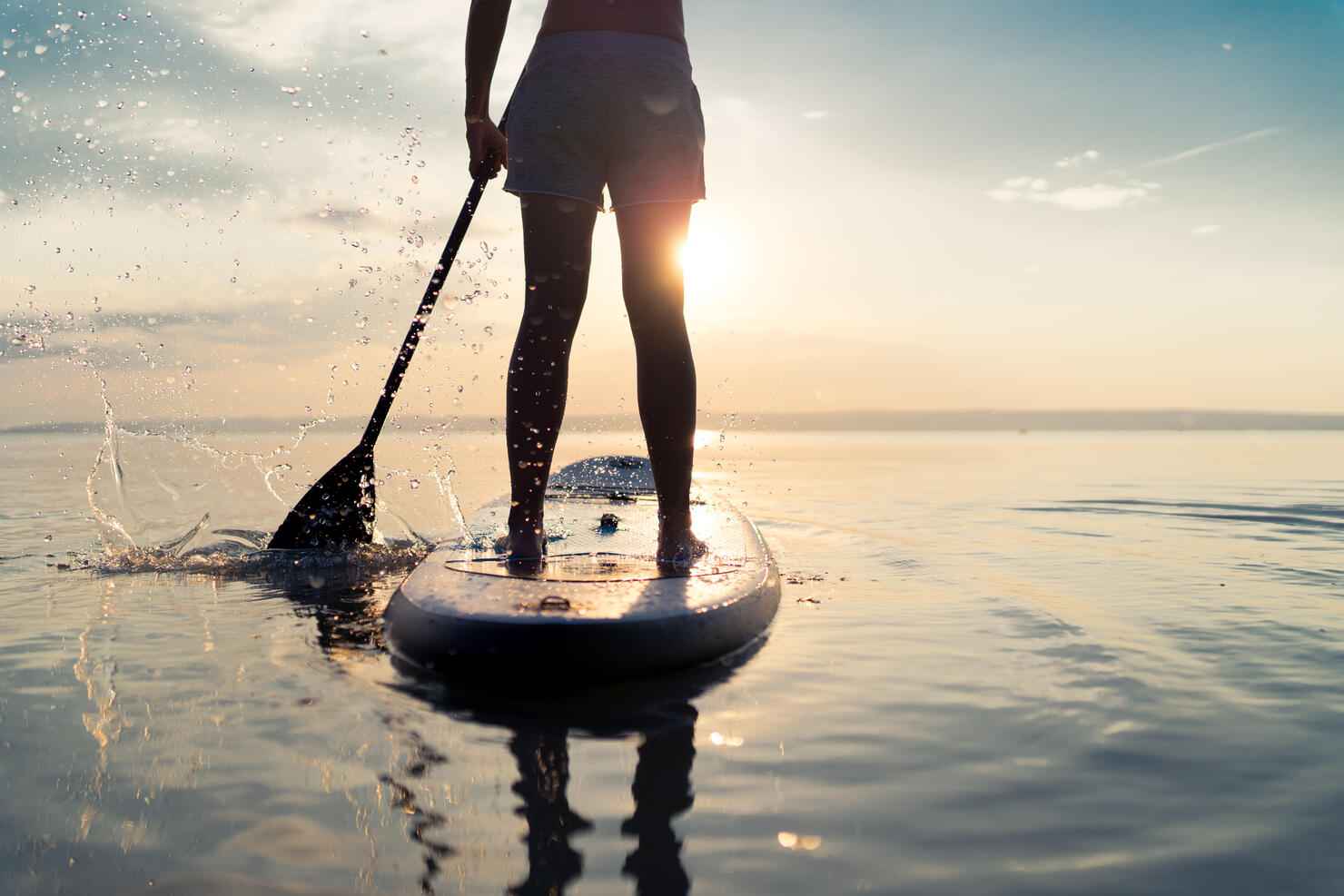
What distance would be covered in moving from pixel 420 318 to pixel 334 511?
3.23 feet

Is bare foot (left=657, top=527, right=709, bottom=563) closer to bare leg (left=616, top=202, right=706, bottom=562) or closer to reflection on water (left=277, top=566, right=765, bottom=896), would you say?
bare leg (left=616, top=202, right=706, bottom=562)

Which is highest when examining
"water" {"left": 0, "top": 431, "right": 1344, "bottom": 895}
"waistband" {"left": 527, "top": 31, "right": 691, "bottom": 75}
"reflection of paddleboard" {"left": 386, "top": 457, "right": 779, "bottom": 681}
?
"waistband" {"left": 527, "top": 31, "right": 691, "bottom": 75}

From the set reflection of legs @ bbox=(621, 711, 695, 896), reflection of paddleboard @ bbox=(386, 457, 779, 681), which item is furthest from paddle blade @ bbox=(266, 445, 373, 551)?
reflection of legs @ bbox=(621, 711, 695, 896)

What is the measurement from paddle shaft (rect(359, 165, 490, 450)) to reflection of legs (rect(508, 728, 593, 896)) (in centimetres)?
230

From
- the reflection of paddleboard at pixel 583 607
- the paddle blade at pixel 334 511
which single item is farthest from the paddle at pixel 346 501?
the reflection of paddleboard at pixel 583 607

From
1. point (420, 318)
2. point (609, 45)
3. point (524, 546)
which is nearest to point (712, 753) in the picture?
point (524, 546)

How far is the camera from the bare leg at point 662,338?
220 cm

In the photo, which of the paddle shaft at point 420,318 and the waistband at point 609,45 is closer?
the waistband at point 609,45

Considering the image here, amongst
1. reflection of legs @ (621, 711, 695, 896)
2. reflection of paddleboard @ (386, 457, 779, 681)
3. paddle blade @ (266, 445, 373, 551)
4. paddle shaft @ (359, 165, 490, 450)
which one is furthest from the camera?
paddle blade @ (266, 445, 373, 551)

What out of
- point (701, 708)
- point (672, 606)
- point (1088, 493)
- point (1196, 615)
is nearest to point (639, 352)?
point (672, 606)

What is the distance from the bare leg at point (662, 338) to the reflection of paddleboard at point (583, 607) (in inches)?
9.6

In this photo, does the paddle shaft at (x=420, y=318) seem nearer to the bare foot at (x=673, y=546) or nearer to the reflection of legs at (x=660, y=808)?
the bare foot at (x=673, y=546)

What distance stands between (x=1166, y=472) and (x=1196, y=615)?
950cm

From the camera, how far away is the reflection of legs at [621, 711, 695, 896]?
95cm
